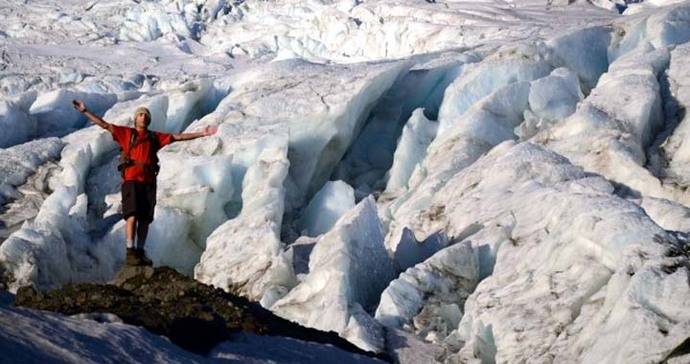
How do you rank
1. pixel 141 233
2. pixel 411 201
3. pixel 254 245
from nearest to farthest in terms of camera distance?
pixel 141 233
pixel 254 245
pixel 411 201

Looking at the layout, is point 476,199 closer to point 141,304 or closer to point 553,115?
point 553,115

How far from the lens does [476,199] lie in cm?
1153

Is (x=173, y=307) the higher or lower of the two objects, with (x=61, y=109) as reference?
higher

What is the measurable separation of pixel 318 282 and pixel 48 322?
5.31 meters

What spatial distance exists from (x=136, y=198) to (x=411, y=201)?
7082mm

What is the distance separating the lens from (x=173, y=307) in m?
5.42

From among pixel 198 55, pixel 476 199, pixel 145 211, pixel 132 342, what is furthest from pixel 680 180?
pixel 198 55

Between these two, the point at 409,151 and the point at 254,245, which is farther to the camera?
→ the point at 409,151

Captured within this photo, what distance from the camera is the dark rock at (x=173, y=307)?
16.2 ft

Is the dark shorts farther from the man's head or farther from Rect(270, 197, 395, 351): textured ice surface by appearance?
Rect(270, 197, 395, 351): textured ice surface

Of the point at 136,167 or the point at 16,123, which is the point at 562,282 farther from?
the point at 16,123

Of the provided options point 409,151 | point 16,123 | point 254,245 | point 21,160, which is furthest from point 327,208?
point 16,123

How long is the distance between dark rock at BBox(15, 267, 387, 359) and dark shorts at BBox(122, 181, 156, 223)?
494 millimetres

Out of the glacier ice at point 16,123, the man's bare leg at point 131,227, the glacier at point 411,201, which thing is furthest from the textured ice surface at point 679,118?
the glacier ice at point 16,123
